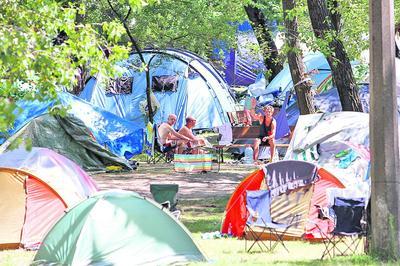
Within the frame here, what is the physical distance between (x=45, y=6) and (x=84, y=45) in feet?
2.48

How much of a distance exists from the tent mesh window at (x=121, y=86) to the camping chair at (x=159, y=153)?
4.88m

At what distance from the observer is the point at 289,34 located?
1527 centimetres

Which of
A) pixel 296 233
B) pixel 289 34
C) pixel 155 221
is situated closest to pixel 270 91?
pixel 289 34

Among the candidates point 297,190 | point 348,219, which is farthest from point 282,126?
point 348,219

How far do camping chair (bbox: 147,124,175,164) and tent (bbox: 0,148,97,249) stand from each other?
29.0ft

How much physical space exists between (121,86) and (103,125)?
16.8ft

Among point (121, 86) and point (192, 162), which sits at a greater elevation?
point (121, 86)

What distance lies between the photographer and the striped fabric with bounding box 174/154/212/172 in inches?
734

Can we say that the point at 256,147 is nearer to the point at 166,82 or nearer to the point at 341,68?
the point at 341,68

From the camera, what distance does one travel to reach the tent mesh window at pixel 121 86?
1027 inches

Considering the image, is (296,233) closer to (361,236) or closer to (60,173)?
(361,236)

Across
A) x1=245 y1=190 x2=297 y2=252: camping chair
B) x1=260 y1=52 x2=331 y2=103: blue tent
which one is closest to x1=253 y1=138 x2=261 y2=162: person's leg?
x1=260 y1=52 x2=331 y2=103: blue tent

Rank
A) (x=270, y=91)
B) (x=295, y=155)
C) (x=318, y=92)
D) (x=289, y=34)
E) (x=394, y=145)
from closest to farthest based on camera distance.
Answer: (x=394, y=145)
(x=295, y=155)
(x=289, y=34)
(x=318, y=92)
(x=270, y=91)

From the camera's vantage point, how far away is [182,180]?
17219 millimetres
